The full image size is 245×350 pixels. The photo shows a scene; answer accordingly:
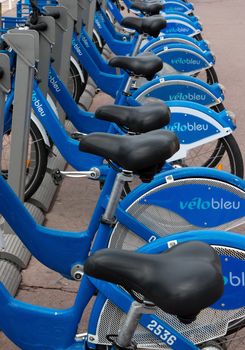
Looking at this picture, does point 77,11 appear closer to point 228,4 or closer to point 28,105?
point 28,105

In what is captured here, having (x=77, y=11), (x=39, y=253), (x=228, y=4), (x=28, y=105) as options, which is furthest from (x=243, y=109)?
(x=228, y=4)

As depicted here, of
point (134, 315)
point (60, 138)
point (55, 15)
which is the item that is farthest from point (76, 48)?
point (134, 315)

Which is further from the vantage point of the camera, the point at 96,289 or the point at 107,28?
the point at 107,28

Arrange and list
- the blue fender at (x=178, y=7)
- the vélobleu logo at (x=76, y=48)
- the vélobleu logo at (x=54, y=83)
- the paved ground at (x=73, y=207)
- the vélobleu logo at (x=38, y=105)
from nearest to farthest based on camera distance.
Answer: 1. the paved ground at (x=73, y=207)
2. the vélobleu logo at (x=38, y=105)
3. the vélobleu logo at (x=54, y=83)
4. the vélobleu logo at (x=76, y=48)
5. the blue fender at (x=178, y=7)

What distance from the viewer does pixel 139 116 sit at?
239 centimetres

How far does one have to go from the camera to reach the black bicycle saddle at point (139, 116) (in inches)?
93.5

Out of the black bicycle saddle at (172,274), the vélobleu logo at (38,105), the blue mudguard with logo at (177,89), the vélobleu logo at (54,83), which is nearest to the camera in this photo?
the black bicycle saddle at (172,274)

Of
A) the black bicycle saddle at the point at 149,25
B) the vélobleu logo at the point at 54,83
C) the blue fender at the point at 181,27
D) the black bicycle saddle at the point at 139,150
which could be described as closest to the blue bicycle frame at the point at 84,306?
the black bicycle saddle at the point at 139,150

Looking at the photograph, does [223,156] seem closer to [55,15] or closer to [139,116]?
[55,15]

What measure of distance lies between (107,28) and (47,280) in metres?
3.49

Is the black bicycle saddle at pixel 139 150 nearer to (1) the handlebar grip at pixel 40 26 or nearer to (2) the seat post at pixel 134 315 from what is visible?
(2) the seat post at pixel 134 315

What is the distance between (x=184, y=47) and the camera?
508 centimetres

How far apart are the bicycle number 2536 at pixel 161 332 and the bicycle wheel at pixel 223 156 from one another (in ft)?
5.39

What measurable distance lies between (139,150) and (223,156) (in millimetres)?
2309
